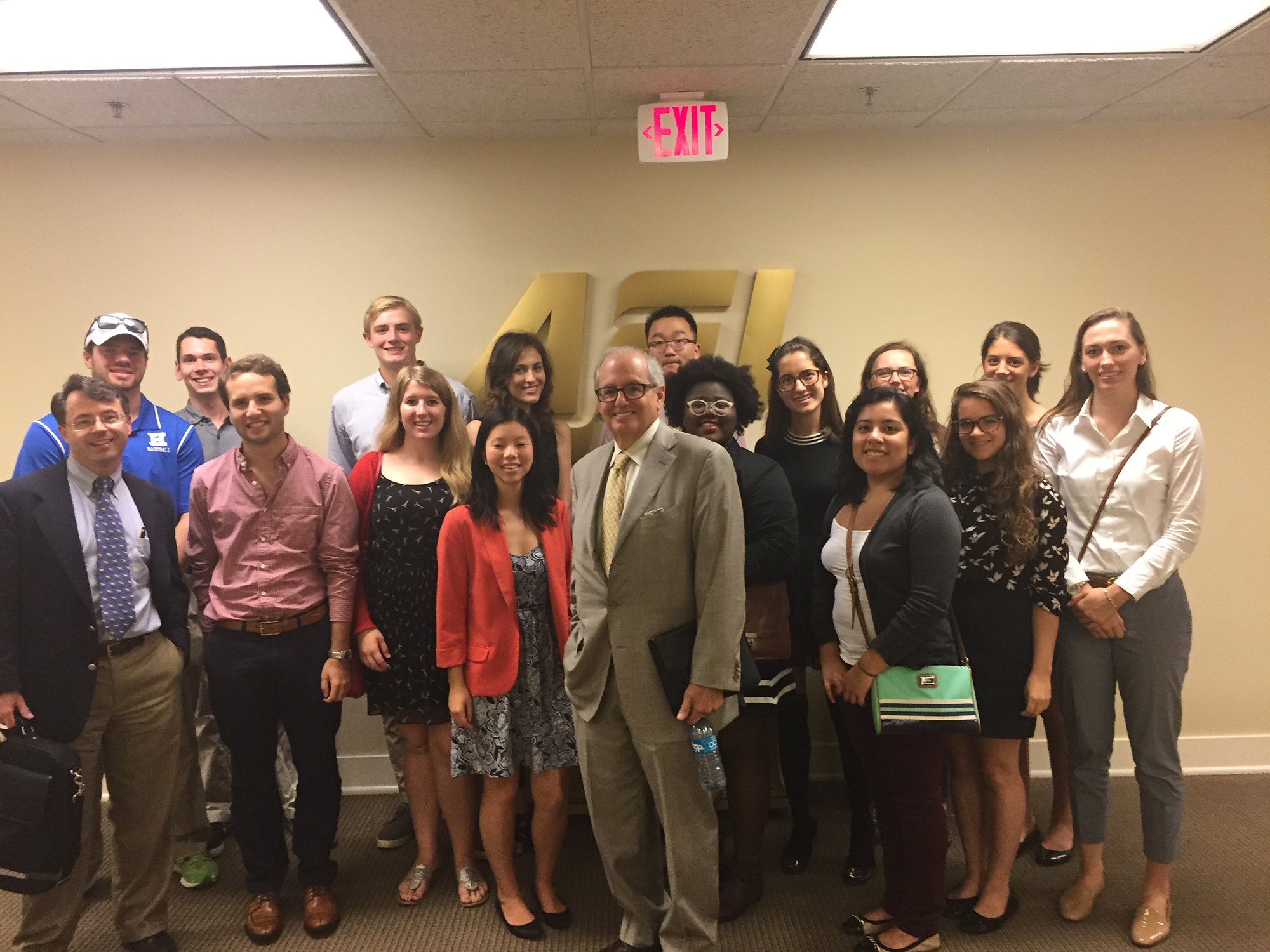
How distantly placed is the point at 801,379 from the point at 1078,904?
80.3 inches

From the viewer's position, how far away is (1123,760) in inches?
144

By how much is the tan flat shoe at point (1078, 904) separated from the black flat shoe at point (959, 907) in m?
0.31

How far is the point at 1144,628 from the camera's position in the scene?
7.91ft

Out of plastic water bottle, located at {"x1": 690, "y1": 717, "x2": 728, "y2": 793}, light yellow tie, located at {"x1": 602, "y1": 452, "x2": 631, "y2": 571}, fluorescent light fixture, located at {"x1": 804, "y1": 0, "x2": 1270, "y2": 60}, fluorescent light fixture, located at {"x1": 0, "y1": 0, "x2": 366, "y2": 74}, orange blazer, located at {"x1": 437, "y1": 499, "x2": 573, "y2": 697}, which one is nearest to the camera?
plastic water bottle, located at {"x1": 690, "y1": 717, "x2": 728, "y2": 793}

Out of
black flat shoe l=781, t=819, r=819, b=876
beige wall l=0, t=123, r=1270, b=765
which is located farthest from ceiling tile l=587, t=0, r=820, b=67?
black flat shoe l=781, t=819, r=819, b=876

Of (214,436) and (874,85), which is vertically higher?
(874,85)

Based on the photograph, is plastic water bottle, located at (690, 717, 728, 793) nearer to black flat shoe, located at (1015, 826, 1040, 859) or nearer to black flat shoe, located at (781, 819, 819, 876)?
black flat shoe, located at (781, 819, 819, 876)

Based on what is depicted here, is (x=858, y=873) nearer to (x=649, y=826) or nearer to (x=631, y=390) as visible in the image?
(x=649, y=826)

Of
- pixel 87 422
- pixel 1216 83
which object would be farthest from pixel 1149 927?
pixel 87 422

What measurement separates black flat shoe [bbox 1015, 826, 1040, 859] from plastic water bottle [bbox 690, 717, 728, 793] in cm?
166

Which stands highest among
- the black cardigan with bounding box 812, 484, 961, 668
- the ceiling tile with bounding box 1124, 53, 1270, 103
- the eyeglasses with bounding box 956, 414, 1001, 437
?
the ceiling tile with bounding box 1124, 53, 1270, 103

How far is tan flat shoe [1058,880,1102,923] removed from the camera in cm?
251

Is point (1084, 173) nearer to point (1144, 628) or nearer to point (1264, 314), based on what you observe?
Result: point (1264, 314)

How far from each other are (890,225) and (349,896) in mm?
3707
